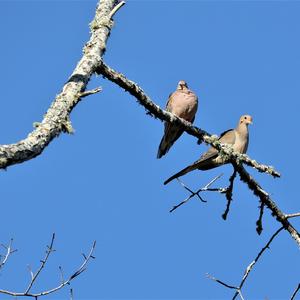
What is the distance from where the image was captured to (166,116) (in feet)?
17.4

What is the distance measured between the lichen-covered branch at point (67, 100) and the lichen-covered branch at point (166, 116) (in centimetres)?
19

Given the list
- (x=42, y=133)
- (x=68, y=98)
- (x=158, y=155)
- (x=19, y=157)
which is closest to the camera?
(x=19, y=157)

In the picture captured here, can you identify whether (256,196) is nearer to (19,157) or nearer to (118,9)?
(118,9)

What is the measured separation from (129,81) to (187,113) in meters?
3.41

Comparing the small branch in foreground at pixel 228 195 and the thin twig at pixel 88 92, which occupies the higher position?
the small branch in foreground at pixel 228 195

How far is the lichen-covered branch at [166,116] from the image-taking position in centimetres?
480

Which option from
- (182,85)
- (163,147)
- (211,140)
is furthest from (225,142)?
(182,85)

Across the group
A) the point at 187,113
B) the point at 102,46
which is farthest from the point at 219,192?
the point at 187,113

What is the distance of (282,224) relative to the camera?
5289 millimetres

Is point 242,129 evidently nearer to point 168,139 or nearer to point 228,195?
point 168,139

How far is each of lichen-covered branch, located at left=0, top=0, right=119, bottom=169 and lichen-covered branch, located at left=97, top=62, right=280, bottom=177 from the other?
0.19 meters

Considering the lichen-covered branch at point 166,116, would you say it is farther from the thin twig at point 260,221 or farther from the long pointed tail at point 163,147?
the long pointed tail at point 163,147

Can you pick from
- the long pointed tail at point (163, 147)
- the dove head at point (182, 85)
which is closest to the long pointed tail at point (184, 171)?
the long pointed tail at point (163, 147)

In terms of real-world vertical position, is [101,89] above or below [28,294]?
above
